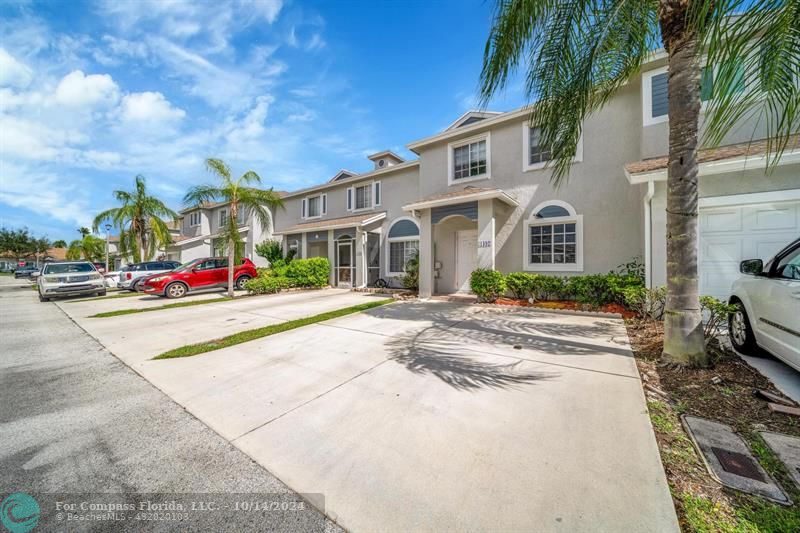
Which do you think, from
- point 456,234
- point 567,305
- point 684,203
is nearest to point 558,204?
point 567,305

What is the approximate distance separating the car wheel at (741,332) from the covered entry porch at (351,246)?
12.0 m

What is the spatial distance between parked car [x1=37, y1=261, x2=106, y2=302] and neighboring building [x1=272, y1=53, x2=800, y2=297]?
10.0 m

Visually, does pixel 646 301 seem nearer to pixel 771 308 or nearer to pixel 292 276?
pixel 771 308

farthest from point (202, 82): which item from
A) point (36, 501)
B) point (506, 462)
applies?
point (506, 462)

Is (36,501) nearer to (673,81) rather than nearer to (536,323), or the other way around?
(536,323)

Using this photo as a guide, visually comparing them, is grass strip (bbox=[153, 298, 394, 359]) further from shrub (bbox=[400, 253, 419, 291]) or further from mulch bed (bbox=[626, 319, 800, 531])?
mulch bed (bbox=[626, 319, 800, 531])

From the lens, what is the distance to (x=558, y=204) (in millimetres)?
9797

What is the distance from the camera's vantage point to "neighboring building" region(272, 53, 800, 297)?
20.7 ft

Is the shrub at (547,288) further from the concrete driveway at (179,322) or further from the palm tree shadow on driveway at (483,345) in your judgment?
the concrete driveway at (179,322)

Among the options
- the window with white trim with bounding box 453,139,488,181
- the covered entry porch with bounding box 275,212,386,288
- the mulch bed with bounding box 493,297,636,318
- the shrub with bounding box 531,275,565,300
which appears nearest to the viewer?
the mulch bed with bounding box 493,297,636,318

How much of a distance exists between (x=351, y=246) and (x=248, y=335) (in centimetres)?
928

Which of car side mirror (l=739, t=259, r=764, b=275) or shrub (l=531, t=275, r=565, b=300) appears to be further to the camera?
shrub (l=531, t=275, r=565, b=300)

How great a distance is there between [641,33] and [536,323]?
18.7ft

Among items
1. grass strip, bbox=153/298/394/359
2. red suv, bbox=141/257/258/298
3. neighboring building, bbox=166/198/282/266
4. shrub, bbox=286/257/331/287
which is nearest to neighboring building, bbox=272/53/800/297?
shrub, bbox=286/257/331/287
